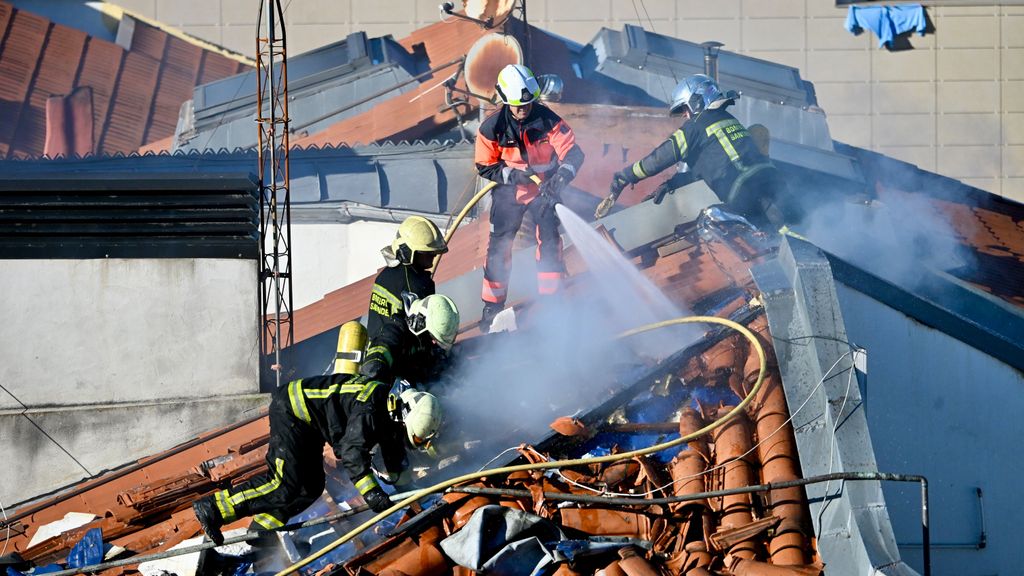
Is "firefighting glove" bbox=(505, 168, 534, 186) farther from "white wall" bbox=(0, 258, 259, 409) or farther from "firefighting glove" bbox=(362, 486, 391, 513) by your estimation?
"firefighting glove" bbox=(362, 486, 391, 513)

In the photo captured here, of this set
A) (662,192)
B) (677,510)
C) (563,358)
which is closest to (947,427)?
(677,510)

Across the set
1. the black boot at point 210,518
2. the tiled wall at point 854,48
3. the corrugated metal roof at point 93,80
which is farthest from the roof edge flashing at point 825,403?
the corrugated metal roof at point 93,80

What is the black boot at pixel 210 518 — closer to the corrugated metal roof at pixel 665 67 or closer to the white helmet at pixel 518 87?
the white helmet at pixel 518 87

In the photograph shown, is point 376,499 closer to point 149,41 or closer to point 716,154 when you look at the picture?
point 716,154

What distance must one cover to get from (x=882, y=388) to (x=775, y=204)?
3028 mm

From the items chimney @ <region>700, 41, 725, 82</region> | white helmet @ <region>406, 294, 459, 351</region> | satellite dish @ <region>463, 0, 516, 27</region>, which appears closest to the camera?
white helmet @ <region>406, 294, 459, 351</region>

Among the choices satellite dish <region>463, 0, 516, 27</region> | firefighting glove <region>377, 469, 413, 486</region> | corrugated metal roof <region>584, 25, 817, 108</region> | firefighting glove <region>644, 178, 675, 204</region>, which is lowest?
firefighting glove <region>377, 469, 413, 486</region>

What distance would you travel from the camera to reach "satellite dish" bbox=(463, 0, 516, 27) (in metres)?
17.7

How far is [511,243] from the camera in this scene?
11078 millimetres

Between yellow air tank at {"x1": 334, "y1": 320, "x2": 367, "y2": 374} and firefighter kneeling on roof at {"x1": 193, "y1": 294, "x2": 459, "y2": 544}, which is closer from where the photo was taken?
firefighter kneeling on roof at {"x1": 193, "y1": 294, "x2": 459, "y2": 544}

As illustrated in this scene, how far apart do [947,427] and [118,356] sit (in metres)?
6.56

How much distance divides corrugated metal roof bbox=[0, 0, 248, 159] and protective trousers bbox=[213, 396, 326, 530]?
16.4 meters

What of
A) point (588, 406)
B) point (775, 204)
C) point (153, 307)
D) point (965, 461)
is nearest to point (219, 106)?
point (153, 307)

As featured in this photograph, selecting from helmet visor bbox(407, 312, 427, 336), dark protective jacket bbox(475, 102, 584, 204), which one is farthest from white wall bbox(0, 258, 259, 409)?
helmet visor bbox(407, 312, 427, 336)
